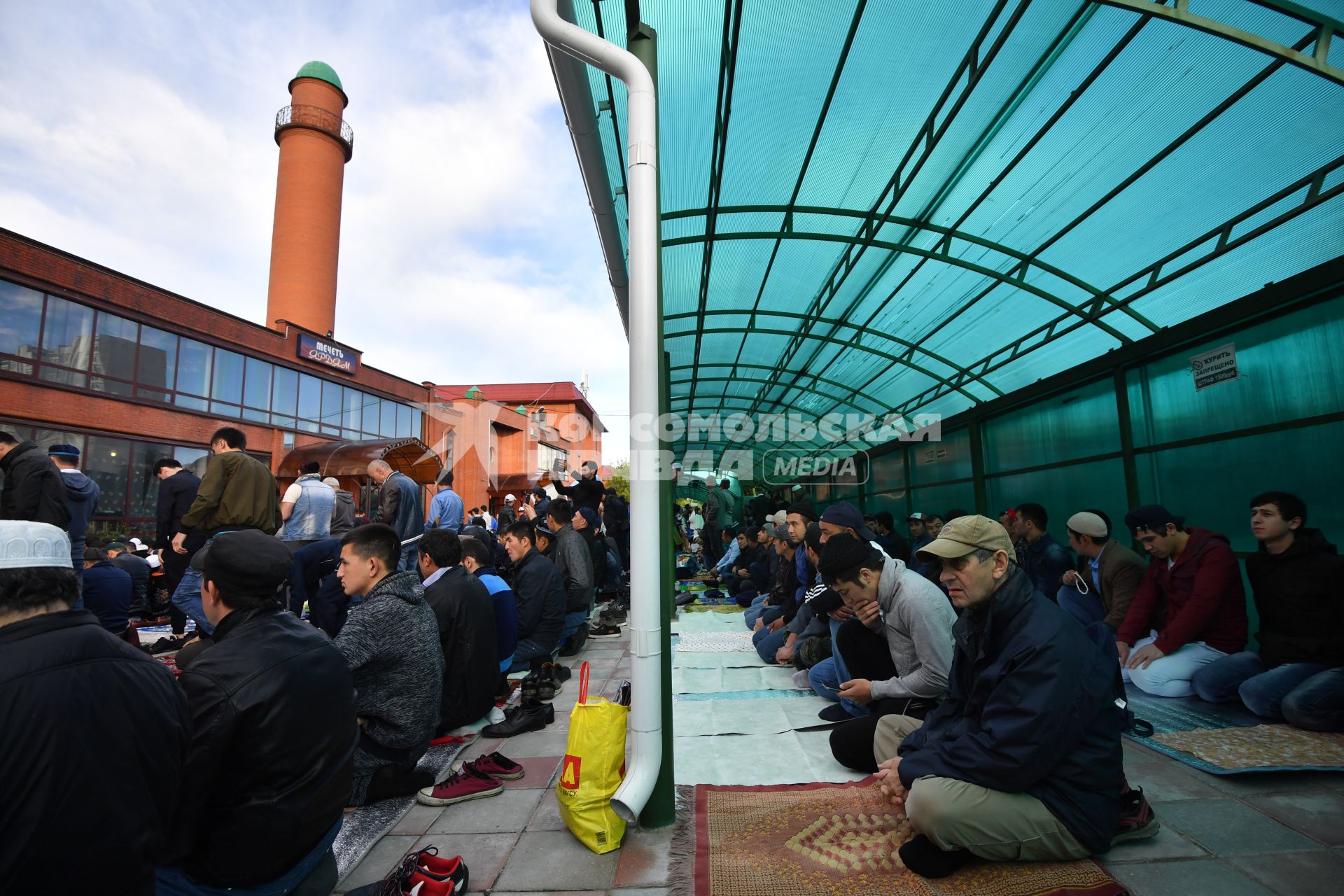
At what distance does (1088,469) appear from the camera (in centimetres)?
691

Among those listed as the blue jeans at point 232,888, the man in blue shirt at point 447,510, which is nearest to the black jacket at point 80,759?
the blue jeans at point 232,888

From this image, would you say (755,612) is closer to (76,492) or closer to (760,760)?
(760,760)

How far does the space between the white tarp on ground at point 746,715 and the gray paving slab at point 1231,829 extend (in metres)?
1.93

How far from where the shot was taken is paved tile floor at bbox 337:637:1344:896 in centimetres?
229

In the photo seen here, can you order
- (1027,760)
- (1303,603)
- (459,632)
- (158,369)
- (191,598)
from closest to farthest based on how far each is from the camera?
(1027,760) → (1303,603) → (459,632) → (191,598) → (158,369)

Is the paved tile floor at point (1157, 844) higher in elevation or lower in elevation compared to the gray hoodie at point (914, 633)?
lower

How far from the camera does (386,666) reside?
333cm

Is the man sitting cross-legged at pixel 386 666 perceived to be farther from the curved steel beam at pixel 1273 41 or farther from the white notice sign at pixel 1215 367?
the white notice sign at pixel 1215 367

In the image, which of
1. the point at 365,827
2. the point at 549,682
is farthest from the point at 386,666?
the point at 549,682

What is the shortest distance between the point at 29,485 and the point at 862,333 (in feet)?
34.7

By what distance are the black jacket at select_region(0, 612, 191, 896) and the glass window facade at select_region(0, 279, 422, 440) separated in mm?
16256

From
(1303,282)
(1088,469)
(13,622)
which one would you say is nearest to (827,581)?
(13,622)

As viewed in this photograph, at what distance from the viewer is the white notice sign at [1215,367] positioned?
5.09 m

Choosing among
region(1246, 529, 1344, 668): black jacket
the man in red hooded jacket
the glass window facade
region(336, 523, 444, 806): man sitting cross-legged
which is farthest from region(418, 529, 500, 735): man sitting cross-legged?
the glass window facade
